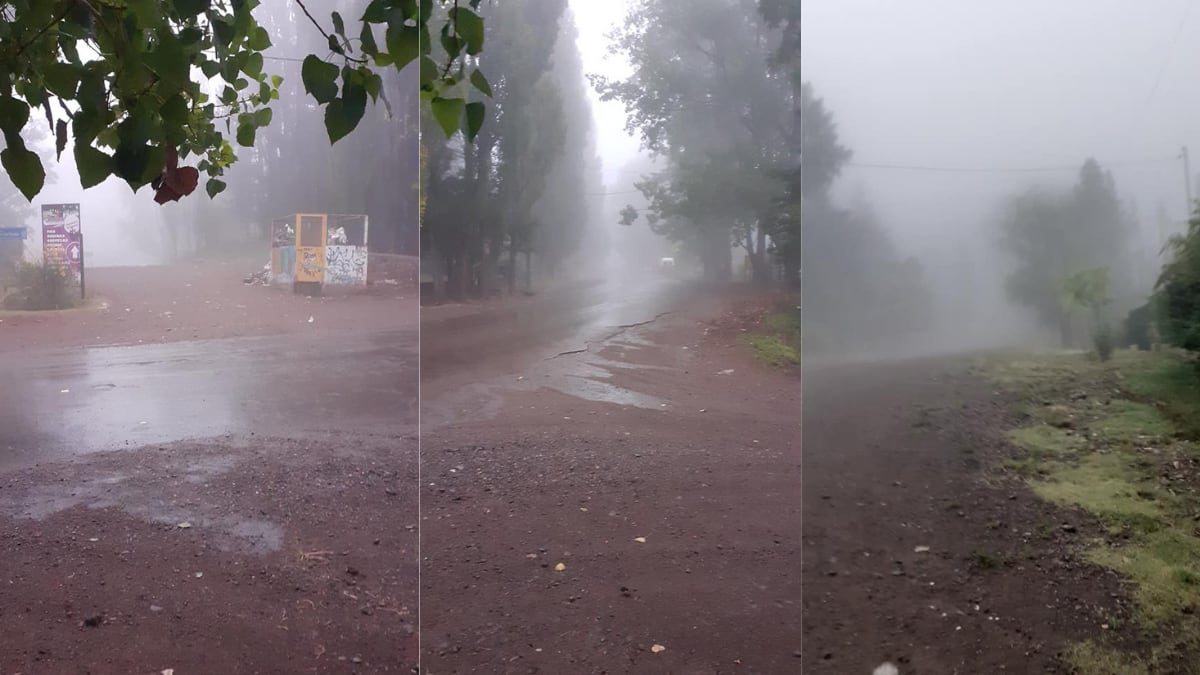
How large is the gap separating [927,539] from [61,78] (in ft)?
6.62

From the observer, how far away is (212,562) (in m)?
2.51

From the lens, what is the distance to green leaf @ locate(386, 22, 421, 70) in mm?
1283

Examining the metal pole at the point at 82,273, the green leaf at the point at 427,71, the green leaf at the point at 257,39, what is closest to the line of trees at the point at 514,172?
the green leaf at the point at 257,39

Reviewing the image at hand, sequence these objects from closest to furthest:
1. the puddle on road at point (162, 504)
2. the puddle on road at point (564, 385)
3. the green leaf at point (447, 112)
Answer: the green leaf at point (447, 112) → the puddle on road at point (564, 385) → the puddle on road at point (162, 504)

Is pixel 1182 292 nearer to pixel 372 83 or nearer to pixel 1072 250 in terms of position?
pixel 1072 250

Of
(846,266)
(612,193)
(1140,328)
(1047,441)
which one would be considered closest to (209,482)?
(612,193)

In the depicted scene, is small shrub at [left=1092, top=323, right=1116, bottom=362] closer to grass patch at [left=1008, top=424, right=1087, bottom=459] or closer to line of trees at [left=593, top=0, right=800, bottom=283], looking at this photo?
grass patch at [left=1008, top=424, right=1087, bottom=459]

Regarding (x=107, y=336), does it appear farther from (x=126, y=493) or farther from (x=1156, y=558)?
(x=1156, y=558)

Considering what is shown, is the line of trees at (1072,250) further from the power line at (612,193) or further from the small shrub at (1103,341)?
the power line at (612,193)

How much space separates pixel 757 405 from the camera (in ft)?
6.94

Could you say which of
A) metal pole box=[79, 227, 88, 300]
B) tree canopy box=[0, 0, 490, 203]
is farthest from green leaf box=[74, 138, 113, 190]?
metal pole box=[79, 227, 88, 300]

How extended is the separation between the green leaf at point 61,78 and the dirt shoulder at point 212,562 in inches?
64.1

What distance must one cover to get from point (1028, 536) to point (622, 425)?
3.41ft

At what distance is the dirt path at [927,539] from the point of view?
6.15 feet
